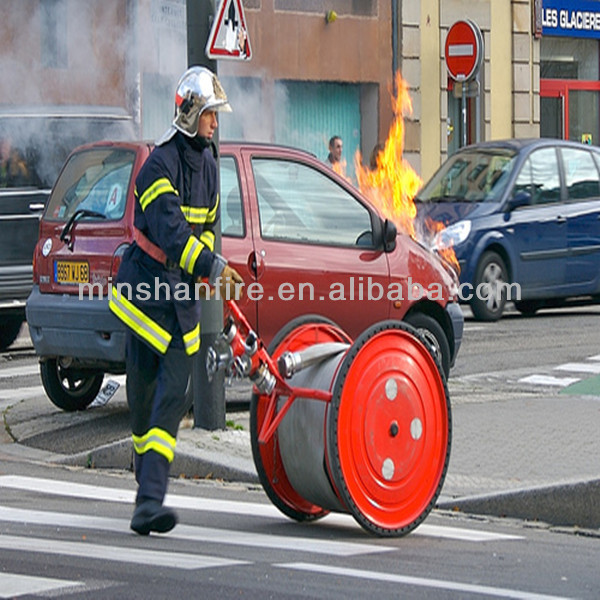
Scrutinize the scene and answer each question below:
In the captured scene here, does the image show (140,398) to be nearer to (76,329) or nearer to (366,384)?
(366,384)

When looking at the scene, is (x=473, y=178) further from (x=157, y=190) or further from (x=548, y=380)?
(x=157, y=190)

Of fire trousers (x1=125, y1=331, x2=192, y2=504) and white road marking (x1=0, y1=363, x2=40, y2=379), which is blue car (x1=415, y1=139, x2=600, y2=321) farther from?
fire trousers (x1=125, y1=331, x2=192, y2=504)

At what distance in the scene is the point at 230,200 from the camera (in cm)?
1065

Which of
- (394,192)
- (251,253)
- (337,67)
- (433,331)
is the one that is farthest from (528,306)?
(251,253)

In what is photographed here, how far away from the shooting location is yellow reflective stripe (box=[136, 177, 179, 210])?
716 centimetres

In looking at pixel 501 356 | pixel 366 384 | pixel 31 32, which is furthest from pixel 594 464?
pixel 31 32

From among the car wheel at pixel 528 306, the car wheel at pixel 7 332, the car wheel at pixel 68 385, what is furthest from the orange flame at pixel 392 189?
the car wheel at pixel 68 385

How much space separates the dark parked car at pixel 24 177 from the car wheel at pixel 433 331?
5.06m

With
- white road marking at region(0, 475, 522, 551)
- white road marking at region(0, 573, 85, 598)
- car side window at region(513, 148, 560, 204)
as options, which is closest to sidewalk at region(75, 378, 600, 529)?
white road marking at region(0, 475, 522, 551)

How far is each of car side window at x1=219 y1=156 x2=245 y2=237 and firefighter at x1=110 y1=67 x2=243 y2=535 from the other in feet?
10.4

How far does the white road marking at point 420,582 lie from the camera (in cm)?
584

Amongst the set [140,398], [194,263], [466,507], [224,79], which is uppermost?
[224,79]

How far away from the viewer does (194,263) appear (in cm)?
707

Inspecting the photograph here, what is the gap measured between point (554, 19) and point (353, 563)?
81.6 ft
